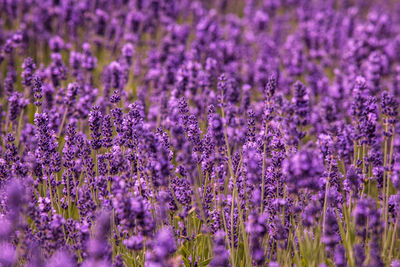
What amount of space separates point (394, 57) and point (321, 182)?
5.32m

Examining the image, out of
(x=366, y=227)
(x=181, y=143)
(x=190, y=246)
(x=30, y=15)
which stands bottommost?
(x=190, y=246)

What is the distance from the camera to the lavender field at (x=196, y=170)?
8.61 feet

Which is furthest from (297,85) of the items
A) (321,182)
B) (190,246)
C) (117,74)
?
(117,74)

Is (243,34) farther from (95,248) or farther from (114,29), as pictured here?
(95,248)

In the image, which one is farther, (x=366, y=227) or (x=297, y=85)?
(x=297, y=85)

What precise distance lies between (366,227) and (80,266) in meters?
1.67

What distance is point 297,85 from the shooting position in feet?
10.6

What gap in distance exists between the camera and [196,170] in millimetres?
3168

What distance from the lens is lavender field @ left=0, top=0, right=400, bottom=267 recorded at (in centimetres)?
262

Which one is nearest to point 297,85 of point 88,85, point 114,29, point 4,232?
point 4,232

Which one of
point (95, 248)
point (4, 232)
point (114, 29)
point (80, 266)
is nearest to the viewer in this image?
point (95, 248)

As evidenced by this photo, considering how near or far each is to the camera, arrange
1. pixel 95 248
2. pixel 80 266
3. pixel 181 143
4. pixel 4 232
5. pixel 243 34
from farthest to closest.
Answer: pixel 243 34 → pixel 181 143 → pixel 80 266 → pixel 4 232 → pixel 95 248

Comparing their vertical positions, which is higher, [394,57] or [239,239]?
[394,57]

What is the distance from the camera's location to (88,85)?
17.7 feet
